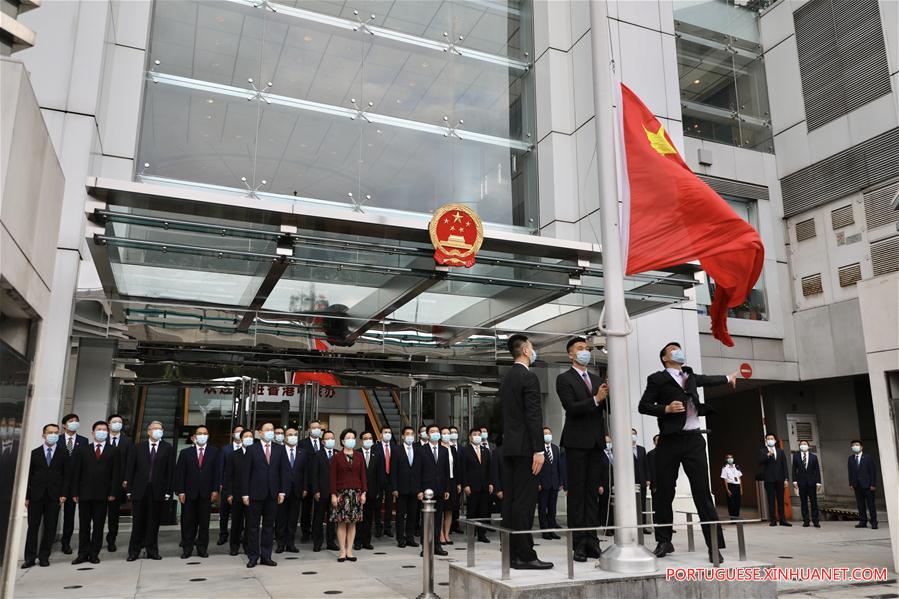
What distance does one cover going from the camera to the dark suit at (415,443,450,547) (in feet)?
34.2

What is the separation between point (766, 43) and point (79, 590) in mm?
22460

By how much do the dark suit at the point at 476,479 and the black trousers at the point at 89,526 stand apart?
17.9 feet

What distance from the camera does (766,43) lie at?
67.1ft

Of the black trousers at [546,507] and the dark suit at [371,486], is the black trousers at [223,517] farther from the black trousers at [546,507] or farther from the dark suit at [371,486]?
the black trousers at [546,507]

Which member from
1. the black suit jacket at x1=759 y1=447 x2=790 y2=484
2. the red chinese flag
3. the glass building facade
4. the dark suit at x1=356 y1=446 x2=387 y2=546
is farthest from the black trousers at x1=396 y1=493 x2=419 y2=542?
the black suit jacket at x1=759 y1=447 x2=790 y2=484

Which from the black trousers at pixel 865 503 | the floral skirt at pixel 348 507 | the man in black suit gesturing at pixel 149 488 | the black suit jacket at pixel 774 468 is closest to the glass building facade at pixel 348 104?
the man in black suit gesturing at pixel 149 488

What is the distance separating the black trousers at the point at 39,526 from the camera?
8.59 metres

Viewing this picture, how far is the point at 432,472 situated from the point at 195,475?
12.0 feet

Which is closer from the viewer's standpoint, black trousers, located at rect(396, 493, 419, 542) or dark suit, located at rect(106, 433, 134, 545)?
dark suit, located at rect(106, 433, 134, 545)

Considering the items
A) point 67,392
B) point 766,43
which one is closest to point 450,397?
point 67,392

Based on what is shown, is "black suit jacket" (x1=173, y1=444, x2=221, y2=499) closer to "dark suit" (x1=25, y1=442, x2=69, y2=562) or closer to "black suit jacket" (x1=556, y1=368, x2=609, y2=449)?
"dark suit" (x1=25, y1=442, x2=69, y2=562)

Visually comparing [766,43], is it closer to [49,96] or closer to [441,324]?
[441,324]

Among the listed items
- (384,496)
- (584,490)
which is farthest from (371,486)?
(584,490)

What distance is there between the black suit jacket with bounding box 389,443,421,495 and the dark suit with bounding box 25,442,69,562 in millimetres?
4751
